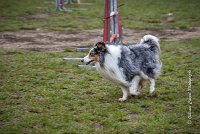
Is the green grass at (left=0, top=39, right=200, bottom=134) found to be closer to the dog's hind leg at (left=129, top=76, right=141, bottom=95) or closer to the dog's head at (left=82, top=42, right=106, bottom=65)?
the dog's hind leg at (left=129, top=76, right=141, bottom=95)

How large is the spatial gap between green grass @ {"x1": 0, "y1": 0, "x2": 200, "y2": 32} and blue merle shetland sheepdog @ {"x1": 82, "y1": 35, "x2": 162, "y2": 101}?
725cm

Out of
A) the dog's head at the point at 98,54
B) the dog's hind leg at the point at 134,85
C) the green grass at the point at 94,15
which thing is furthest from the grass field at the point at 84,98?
the green grass at the point at 94,15

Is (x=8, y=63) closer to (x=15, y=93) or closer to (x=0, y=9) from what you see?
(x=15, y=93)

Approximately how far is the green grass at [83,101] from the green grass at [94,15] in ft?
16.7

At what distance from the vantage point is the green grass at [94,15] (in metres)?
15.0

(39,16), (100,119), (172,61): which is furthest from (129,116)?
(39,16)

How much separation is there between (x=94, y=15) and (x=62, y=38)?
5.07 meters

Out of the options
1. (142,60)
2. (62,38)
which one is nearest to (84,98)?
(142,60)

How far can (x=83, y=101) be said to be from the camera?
6.83m

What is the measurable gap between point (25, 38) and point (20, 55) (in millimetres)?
2431

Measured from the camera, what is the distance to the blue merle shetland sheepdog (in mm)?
6770

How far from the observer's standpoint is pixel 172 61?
9.68m

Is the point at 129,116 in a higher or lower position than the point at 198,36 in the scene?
lower

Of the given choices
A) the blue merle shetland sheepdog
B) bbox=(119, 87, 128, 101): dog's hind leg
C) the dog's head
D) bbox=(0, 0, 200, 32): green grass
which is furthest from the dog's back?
bbox=(0, 0, 200, 32): green grass
